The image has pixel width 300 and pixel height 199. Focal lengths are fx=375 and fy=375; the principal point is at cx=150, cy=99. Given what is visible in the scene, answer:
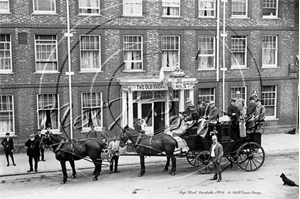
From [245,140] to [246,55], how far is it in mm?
9253

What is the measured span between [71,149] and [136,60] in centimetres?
859

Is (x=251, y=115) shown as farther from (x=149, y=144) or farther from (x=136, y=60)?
(x=136, y=60)

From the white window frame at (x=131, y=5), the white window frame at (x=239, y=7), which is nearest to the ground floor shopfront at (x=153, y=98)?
the white window frame at (x=131, y=5)

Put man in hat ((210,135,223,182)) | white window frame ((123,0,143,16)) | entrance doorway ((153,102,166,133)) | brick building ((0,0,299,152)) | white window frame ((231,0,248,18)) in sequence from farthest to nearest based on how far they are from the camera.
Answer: white window frame ((231,0,248,18)) → entrance doorway ((153,102,166,133)) → white window frame ((123,0,143,16)) → brick building ((0,0,299,152)) → man in hat ((210,135,223,182))

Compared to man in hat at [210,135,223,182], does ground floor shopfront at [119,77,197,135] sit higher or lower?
higher

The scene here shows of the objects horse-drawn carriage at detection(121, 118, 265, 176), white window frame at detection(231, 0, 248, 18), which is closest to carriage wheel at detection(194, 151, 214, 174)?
horse-drawn carriage at detection(121, 118, 265, 176)

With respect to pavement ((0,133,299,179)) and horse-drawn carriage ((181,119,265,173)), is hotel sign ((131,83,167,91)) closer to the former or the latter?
pavement ((0,133,299,179))

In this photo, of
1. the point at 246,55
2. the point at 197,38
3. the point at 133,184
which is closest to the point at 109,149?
the point at 133,184

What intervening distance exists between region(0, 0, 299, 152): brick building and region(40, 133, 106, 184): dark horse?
248 inches

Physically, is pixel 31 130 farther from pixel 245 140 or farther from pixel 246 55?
pixel 246 55

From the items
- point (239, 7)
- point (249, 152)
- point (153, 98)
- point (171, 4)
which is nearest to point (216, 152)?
point (249, 152)

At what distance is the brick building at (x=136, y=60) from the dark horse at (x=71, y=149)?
20.7 ft

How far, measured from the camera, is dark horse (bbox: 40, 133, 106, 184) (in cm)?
1376

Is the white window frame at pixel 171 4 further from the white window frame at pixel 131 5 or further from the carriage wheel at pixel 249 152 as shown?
the carriage wheel at pixel 249 152
